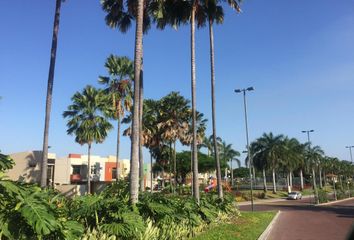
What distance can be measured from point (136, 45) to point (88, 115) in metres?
28.4

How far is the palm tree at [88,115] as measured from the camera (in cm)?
4134

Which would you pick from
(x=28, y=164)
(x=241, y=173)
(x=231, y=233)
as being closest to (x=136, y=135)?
(x=231, y=233)

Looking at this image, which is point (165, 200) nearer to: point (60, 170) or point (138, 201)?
point (138, 201)

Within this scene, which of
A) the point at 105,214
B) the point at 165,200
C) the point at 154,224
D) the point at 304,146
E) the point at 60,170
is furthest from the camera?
the point at 304,146

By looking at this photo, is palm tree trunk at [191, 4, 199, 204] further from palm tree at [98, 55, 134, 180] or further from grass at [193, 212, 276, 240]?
palm tree at [98, 55, 134, 180]

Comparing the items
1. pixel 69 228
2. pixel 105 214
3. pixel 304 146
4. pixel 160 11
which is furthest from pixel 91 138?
pixel 304 146

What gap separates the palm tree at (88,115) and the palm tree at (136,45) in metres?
20.8

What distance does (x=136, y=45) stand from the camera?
48.8 ft

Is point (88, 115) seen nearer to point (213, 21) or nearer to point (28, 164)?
point (28, 164)

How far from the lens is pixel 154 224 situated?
12.3 m

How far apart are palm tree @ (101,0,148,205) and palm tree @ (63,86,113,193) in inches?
821

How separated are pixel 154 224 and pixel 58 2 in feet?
43.8

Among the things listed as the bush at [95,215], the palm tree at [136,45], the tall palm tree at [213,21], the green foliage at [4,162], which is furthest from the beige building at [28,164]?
the green foliage at [4,162]

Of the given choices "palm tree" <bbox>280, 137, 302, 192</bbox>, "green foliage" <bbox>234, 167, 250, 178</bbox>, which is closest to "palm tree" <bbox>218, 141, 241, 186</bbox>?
"palm tree" <bbox>280, 137, 302, 192</bbox>
